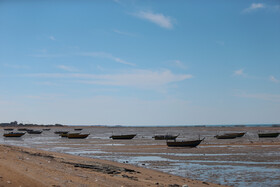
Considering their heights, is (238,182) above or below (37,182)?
below

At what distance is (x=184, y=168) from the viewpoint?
837 inches

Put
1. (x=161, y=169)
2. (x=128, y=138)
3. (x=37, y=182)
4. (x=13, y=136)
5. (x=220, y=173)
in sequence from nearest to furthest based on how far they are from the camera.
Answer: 1. (x=37, y=182)
2. (x=220, y=173)
3. (x=161, y=169)
4. (x=128, y=138)
5. (x=13, y=136)

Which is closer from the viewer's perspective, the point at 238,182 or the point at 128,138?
the point at 238,182

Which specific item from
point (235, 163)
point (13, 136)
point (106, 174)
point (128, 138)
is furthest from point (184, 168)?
point (13, 136)

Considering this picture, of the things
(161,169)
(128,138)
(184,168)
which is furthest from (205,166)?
(128,138)

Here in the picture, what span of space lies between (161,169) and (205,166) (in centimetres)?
357

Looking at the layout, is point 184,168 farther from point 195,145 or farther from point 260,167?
point 195,145

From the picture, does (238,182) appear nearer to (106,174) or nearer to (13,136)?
(106,174)

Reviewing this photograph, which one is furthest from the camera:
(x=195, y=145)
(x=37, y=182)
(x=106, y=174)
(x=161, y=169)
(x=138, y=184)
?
(x=195, y=145)

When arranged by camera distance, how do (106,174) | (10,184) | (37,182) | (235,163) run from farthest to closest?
(235,163) → (106,174) → (37,182) → (10,184)

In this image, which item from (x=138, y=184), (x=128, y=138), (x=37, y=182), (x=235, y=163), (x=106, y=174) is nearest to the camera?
(x=37, y=182)

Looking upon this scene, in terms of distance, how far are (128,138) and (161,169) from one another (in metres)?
41.5

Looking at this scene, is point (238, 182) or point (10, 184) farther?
point (238, 182)

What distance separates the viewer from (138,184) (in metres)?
13.3
